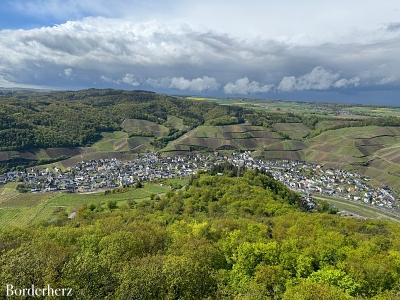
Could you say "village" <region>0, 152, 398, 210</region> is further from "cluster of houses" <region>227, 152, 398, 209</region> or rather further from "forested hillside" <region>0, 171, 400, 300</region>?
"forested hillside" <region>0, 171, 400, 300</region>

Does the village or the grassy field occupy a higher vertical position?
the grassy field

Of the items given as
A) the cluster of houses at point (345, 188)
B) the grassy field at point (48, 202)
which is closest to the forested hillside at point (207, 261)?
the grassy field at point (48, 202)

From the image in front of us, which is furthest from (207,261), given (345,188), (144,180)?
(345,188)

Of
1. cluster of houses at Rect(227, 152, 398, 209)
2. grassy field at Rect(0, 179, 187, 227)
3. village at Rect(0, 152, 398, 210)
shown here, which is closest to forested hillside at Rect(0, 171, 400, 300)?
grassy field at Rect(0, 179, 187, 227)

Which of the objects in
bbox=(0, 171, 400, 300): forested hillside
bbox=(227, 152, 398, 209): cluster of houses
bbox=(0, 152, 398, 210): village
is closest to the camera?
bbox=(0, 171, 400, 300): forested hillside

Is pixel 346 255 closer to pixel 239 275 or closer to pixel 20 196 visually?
pixel 239 275
